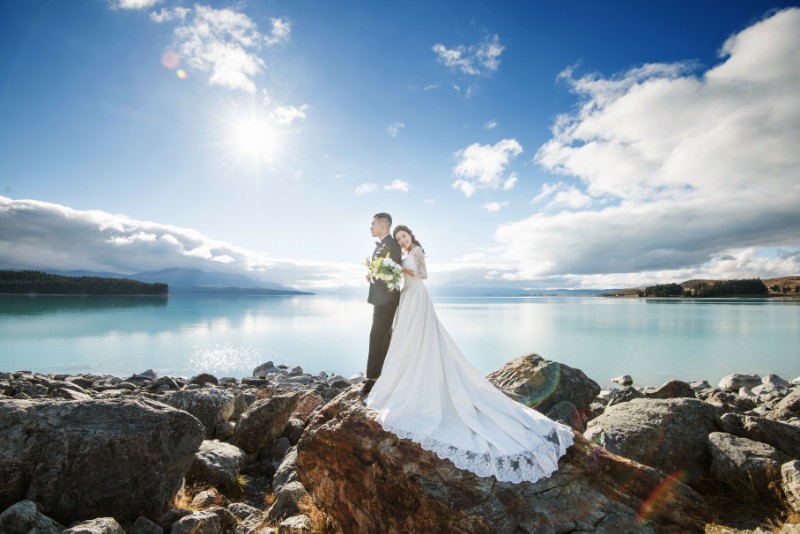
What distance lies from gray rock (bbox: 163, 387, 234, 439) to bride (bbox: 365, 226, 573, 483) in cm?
555

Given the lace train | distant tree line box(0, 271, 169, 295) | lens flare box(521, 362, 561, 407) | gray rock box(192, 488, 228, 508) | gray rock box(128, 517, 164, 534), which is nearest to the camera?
the lace train

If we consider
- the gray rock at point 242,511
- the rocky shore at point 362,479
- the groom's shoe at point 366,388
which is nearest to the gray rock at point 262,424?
the rocky shore at point 362,479

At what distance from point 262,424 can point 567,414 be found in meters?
7.51

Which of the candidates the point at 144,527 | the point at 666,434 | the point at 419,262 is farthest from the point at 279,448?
the point at 666,434

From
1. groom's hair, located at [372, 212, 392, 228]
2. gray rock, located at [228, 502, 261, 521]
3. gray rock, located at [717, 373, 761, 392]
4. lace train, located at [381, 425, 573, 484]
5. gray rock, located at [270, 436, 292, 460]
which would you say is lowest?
gray rock, located at [717, 373, 761, 392]

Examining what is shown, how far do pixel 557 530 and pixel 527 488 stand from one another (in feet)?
1.48

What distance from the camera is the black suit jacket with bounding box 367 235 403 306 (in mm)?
7074

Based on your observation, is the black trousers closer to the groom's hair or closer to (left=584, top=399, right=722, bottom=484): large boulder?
the groom's hair

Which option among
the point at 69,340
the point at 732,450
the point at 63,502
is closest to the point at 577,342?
the point at 732,450

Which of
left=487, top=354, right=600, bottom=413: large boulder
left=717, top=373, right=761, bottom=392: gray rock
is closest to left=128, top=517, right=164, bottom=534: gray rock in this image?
left=487, top=354, right=600, bottom=413: large boulder

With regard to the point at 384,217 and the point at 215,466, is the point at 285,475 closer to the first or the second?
the point at 215,466

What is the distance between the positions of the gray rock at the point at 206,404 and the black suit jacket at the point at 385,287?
17.5ft

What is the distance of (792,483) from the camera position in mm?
5855

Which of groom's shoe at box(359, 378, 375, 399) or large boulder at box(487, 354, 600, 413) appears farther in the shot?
large boulder at box(487, 354, 600, 413)
